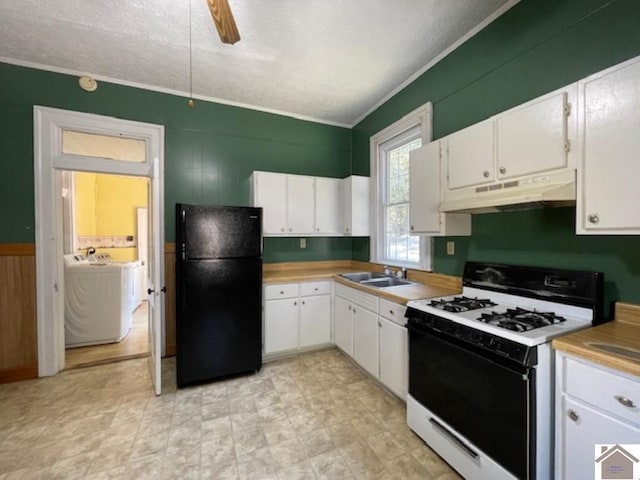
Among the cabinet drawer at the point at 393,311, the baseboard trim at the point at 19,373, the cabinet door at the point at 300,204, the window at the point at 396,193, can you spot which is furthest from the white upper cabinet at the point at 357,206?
the baseboard trim at the point at 19,373

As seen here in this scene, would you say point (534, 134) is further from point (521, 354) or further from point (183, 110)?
point (183, 110)

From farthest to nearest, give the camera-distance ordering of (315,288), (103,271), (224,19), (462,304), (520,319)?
(103,271), (315,288), (462,304), (520,319), (224,19)

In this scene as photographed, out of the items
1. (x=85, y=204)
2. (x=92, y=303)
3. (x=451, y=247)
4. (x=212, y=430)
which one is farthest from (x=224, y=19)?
(x=85, y=204)

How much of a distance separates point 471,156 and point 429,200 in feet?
1.52

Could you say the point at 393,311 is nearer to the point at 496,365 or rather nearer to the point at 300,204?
the point at 496,365

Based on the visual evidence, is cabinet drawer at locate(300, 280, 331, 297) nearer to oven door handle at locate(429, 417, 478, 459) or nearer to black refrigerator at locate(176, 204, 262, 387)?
black refrigerator at locate(176, 204, 262, 387)

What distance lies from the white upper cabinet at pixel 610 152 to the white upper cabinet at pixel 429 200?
2.82 ft

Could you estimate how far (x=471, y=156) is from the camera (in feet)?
6.19

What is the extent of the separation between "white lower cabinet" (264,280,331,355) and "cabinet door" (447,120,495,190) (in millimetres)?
1797

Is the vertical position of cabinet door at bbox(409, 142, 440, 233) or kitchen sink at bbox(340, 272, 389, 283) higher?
cabinet door at bbox(409, 142, 440, 233)

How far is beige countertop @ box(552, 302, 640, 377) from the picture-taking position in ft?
3.27

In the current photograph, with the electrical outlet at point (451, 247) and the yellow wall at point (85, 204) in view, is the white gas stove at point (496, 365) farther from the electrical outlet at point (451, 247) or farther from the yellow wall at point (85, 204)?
the yellow wall at point (85, 204)

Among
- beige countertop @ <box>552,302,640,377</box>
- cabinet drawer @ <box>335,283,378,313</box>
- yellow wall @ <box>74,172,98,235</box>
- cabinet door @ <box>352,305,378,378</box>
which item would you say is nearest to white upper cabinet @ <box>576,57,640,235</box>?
beige countertop @ <box>552,302,640,377</box>

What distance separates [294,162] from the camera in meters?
3.74
